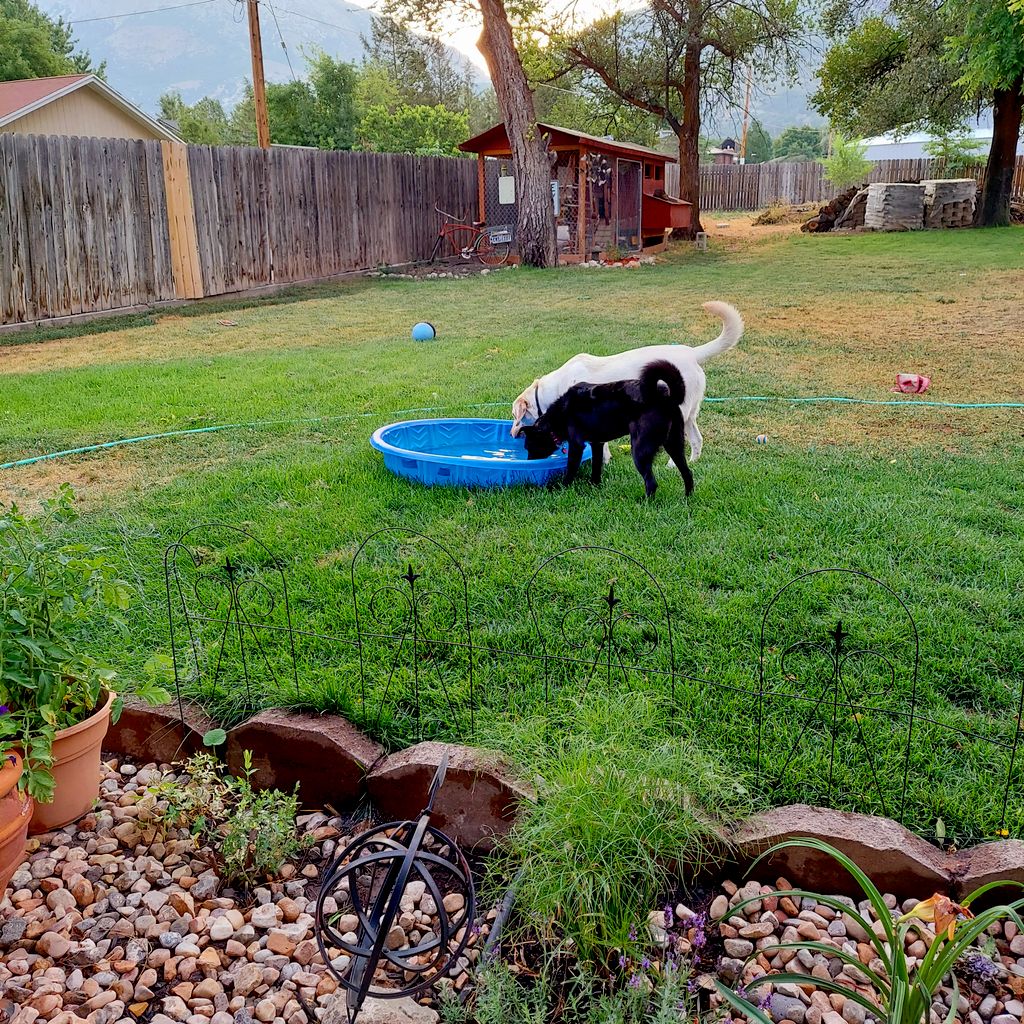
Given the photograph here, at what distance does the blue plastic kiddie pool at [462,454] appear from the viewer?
473 centimetres

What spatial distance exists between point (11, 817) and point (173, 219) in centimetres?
1229

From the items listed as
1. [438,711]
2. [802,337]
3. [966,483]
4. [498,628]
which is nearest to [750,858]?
[438,711]

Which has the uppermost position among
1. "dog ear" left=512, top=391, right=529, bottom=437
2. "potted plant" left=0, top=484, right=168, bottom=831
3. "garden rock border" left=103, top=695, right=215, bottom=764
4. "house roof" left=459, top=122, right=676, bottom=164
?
"house roof" left=459, top=122, right=676, bottom=164

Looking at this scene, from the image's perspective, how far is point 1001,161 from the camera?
21.5 metres

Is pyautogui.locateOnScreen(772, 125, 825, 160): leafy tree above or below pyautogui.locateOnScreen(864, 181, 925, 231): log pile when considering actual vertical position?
above

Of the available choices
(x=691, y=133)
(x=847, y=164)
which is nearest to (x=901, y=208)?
(x=691, y=133)

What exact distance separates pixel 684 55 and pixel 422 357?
17.5 metres

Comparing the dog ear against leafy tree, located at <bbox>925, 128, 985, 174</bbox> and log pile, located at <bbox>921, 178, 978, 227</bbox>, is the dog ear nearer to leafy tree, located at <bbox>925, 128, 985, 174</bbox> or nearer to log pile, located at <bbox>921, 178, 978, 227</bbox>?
log pile, located at <bbox>921, 178, 978, 227</bbox>

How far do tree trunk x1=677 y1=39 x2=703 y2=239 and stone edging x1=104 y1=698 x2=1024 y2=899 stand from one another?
21.9 m

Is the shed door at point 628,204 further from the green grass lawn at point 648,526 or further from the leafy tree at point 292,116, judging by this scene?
the leafy tree at point 292,116

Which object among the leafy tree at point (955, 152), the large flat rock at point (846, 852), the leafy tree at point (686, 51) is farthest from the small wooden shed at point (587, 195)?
the large flat rock at point (846, 852)

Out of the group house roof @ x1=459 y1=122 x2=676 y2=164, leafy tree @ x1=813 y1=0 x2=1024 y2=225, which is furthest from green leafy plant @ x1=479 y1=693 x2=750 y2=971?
leafy tree @ x1=813 y1=0 x2=1024 y2=225

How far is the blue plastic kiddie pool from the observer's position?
186 inches

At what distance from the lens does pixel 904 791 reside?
233 cm
